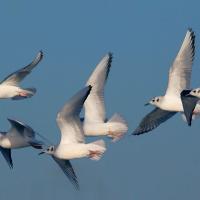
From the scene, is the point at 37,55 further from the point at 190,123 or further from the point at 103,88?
the point at 190,123

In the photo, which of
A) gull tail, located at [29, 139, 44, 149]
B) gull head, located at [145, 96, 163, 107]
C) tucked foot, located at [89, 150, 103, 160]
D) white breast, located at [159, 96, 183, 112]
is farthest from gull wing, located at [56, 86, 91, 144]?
gull head, located at [145, 96, 163, 107]

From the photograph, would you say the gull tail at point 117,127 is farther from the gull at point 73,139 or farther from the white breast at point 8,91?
the white breast at point 8,91

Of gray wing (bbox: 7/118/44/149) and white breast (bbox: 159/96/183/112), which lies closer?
white breast (bbox: 159/96/183/112)

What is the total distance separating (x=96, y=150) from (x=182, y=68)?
3304 millimetres

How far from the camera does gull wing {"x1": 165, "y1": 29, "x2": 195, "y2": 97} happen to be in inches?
961

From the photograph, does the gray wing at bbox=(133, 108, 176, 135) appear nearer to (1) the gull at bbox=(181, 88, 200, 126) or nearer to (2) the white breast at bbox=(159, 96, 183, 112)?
(2) the white breast at bbox=(159, 96, 183, 112)

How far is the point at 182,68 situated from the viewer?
24812mm

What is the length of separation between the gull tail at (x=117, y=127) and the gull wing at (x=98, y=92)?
77 cm

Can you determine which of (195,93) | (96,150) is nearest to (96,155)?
(96,150)

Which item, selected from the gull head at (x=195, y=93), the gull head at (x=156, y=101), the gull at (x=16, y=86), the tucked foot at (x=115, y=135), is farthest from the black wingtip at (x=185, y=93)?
the gull at (x=16, y=86)

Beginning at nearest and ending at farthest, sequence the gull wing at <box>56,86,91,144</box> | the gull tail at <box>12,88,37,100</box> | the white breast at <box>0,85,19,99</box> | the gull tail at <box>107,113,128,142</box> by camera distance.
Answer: the gull wing at <box>56,86,91,144</box>
the gull tail at <box>107,113,128,142</box>
the gull tail at <box>12,88,37,100</box>
the white breast at <box>0,85,19,99</box>

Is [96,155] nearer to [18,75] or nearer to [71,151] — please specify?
[71,151]

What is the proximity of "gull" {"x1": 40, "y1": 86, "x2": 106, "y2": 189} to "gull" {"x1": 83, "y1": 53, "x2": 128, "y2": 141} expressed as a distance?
4.81 ft

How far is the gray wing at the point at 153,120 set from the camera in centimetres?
2717
